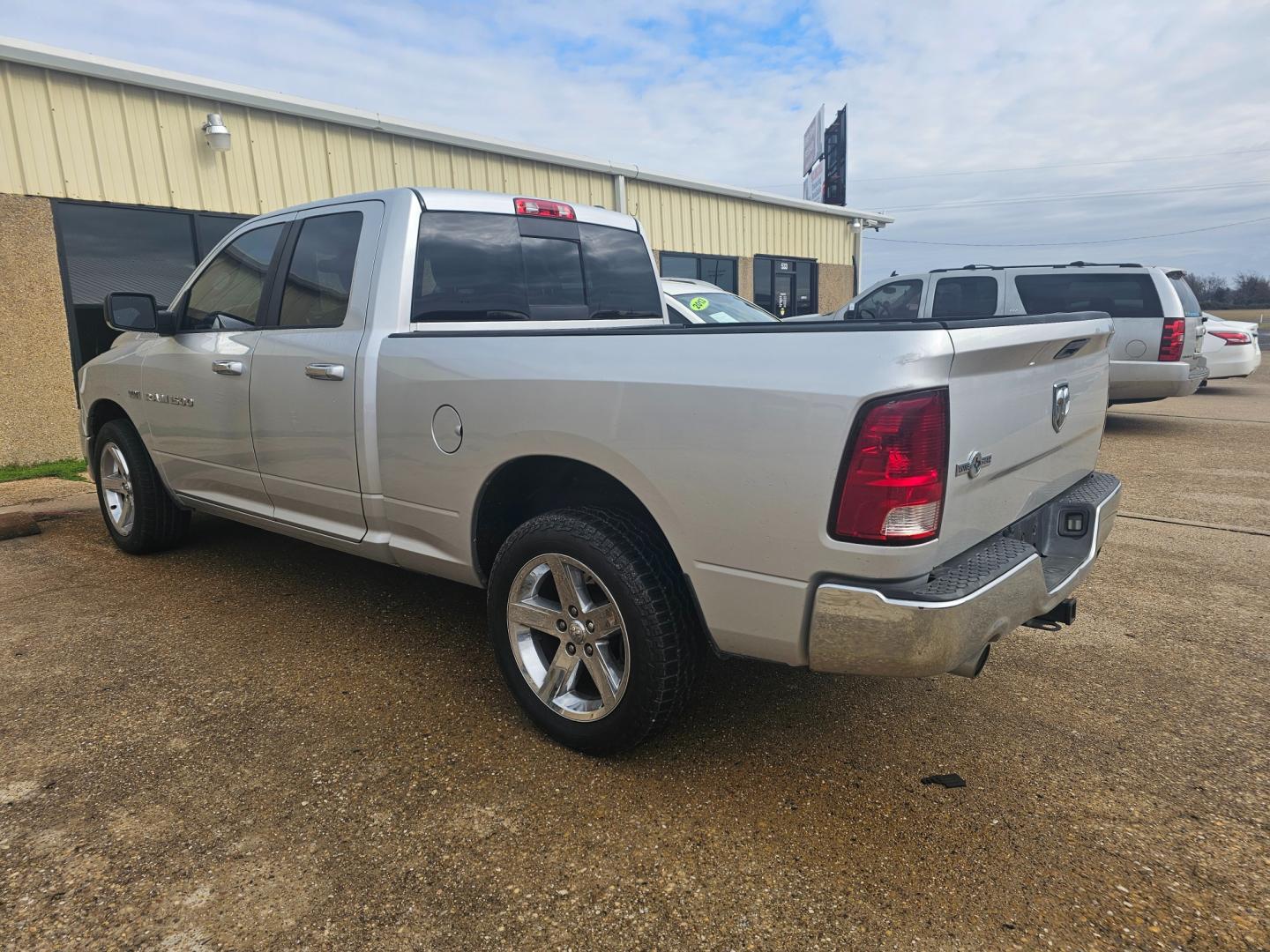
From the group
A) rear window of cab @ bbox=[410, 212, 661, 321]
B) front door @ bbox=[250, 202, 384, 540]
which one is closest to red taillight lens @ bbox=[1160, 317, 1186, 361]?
rear window of cab @ bbox=[410, 212, 661, 321]

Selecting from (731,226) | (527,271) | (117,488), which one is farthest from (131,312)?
(731,226)

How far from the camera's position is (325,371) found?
320cm

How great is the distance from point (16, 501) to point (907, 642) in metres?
7.07

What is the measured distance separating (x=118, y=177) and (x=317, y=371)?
6.63m

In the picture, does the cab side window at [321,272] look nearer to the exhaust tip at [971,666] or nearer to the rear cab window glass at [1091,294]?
the exhaust tip at [971,666]

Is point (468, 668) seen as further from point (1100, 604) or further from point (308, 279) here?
point (1100, 604)

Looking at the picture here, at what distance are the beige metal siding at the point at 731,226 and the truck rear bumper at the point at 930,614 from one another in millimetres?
11799

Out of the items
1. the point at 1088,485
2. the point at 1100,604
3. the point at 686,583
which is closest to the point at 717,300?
the point at 1100,604

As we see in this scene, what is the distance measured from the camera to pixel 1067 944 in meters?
1.83

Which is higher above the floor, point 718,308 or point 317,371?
point 718,308

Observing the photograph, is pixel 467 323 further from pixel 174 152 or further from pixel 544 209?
pixel 174 152

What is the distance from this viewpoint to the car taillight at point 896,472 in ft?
6.30

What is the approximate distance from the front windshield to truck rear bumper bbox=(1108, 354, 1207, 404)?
156 inches

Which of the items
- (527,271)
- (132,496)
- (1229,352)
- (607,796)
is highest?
(527,271)
